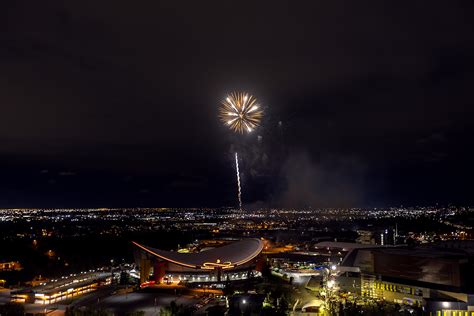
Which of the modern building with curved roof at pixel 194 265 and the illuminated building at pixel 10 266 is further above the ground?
the modern building with curved roof at pixel 194 265

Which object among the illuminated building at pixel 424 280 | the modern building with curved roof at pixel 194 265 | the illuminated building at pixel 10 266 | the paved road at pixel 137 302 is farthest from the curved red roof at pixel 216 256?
the illuminated building at pixel 10 266

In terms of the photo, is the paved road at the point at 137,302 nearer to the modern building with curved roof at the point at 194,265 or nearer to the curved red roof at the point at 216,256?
the modern building with curved roof at the point at 194,265

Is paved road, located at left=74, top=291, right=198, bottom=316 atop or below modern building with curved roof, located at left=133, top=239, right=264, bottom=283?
below

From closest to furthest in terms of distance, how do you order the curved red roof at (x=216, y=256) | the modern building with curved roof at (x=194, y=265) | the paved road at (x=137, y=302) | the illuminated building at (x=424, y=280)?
the illuminated building at (x=424, y=280), the paved road at (x=137, y=302), the modern building with curved roof at (x=194, y=265), the curved red roof at (x=216, y=256)

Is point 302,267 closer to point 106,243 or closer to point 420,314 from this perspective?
point 420,314

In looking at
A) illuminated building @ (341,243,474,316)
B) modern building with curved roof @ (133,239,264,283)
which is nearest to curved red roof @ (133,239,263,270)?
modern building with curved roof @ (133,239,264,283)

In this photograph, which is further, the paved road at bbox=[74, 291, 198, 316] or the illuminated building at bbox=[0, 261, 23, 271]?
the illuminated building at bbox=[0, 261, 23, 271]

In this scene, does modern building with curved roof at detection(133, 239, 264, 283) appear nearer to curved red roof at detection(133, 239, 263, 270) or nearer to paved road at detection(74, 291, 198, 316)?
curved red roof at detection(133, 239, 263, 270)

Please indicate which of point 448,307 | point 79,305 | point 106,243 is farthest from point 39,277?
point 448,307

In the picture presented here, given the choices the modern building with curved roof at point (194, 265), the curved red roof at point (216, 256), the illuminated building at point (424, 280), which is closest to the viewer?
the illuminated building at point (424, 280)
